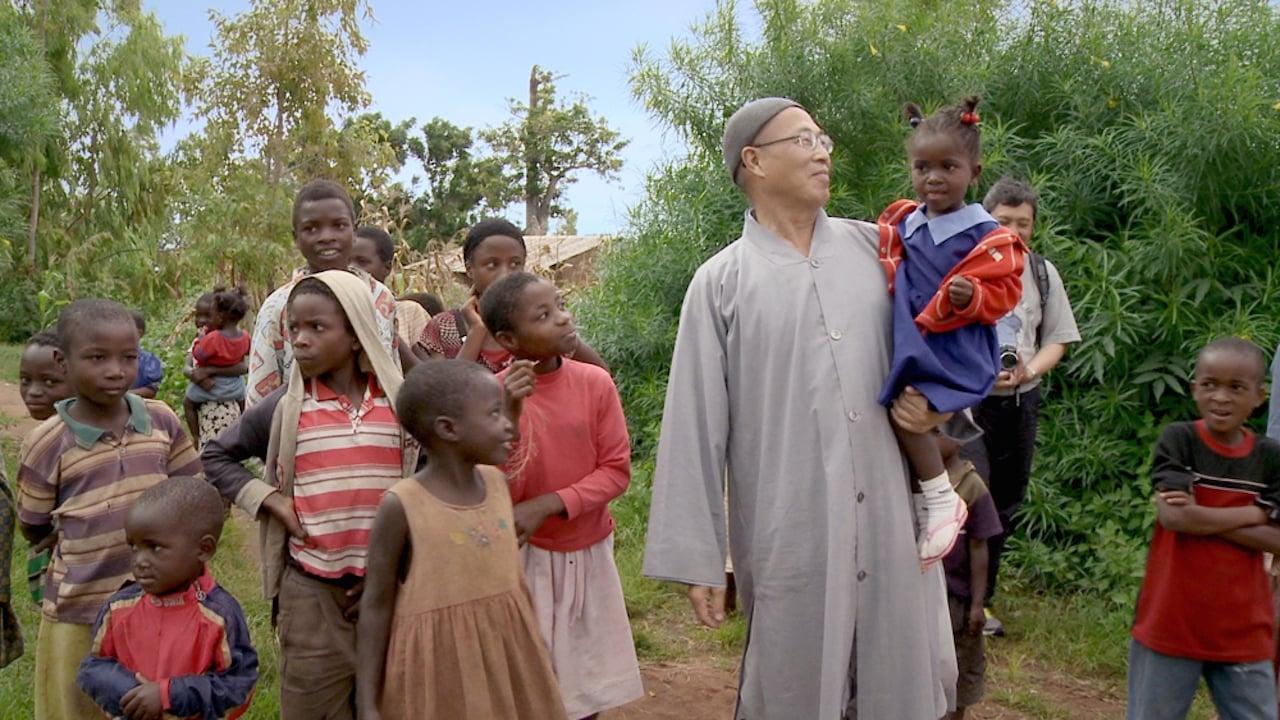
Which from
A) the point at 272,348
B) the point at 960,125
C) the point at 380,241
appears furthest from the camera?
the point at 380,241

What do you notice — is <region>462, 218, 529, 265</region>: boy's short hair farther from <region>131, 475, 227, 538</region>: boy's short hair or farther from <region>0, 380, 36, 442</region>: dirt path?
<region>0, 380, 36, 442</region>: dirt path

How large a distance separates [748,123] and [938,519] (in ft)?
3.51

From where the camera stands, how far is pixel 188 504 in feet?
8.69

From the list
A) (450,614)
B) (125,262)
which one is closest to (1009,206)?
(450,614)

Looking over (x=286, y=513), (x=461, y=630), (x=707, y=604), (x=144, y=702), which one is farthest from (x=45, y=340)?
(x=707, y=604)

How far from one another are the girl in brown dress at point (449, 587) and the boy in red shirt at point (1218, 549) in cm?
181

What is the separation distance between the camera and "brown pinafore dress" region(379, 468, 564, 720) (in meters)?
2.51

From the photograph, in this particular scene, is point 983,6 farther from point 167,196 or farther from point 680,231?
point 167,196

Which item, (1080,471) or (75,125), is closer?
(1080,471)

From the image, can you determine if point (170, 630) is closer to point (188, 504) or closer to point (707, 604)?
point (188, 504)

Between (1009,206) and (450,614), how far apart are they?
2.79 metres

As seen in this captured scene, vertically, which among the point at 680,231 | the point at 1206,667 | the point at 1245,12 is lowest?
the point at 1206,667

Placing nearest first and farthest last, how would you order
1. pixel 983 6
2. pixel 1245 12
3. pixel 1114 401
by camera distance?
pixel 1114 401 < pixel 1245 12 < pixel 983 6

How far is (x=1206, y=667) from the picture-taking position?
126 inches
